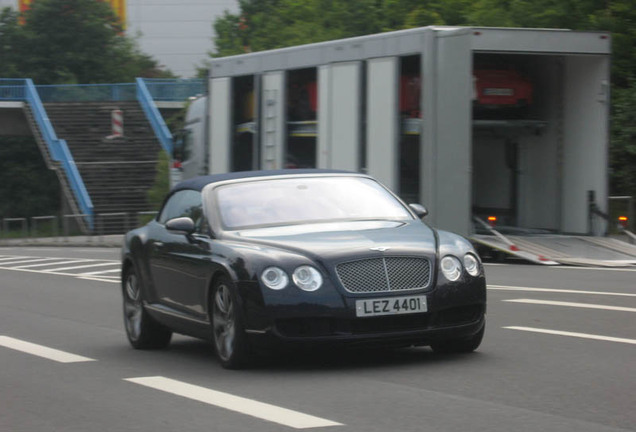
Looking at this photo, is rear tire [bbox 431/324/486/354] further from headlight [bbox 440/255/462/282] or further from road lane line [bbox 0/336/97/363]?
road lane line [bbox 0/336/97/363]

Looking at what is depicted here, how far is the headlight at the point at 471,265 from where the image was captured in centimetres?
878

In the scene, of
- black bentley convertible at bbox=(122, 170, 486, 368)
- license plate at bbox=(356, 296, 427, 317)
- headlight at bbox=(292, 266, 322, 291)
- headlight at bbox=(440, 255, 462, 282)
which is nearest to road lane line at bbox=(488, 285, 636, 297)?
black bentley convertible at bbox=(122, 170, 486, 368)

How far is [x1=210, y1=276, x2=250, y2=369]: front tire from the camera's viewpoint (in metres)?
8.53

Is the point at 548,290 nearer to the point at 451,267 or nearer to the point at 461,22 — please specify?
the point at 451,267

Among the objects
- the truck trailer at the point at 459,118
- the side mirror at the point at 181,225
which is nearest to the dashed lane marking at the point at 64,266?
the truck trailer at the point at 459,118

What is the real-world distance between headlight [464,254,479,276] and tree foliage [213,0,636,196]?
20283 millimetres

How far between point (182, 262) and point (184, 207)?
75 centimetres

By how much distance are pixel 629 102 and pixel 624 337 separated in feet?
66.6

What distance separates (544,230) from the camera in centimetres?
2156

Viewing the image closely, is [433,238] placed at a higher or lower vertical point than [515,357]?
higher

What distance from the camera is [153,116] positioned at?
199ft

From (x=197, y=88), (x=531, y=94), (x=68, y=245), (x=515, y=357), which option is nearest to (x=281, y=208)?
(x=515, y=357)

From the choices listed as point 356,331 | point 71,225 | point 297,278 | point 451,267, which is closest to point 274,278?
point 297,278

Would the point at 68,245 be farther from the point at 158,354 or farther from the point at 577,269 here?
the point at 158,354
